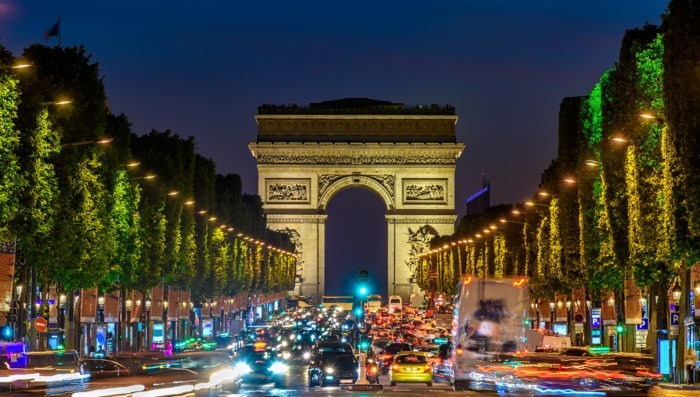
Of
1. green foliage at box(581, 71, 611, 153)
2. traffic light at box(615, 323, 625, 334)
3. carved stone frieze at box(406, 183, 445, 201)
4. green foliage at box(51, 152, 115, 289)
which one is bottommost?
traffic light at box(615, 323, 625, 334)

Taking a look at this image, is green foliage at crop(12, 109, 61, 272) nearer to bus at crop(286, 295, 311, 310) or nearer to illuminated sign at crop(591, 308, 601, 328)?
illuminated sign at crop(591, 308, 601, 328)

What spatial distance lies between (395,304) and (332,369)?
10669 cm

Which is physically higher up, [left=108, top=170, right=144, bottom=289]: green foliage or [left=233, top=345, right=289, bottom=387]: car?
[left=108, top=170, right=144, bottom=289]: green foliage

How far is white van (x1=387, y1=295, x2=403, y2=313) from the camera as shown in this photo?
5944 inches

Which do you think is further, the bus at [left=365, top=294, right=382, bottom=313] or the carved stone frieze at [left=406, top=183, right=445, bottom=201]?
the bus at [left=365, top=294, right=382, bottom=313]

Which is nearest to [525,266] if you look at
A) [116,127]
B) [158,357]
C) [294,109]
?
[116,127]

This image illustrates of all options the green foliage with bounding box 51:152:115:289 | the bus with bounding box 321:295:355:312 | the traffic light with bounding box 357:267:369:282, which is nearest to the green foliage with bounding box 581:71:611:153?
the green foliage with bounding box 51:152:115:289

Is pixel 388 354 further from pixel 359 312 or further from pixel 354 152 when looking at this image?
pixel 354 152

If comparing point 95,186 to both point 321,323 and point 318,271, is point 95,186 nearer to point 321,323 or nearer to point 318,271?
point 321,323

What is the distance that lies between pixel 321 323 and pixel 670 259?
240ft

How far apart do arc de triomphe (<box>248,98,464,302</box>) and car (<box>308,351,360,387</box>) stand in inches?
4335

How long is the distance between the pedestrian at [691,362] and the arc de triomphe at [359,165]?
11661 cm

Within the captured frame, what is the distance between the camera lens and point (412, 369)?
45.9 metres

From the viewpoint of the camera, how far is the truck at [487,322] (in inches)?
1645
